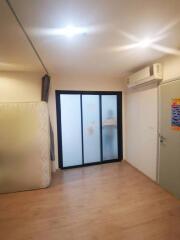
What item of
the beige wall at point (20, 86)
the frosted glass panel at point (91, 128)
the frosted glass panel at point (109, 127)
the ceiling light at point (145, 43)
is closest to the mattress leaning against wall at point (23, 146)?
the beige wall at point (20, 86)

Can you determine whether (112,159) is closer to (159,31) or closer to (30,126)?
→ (30,126)

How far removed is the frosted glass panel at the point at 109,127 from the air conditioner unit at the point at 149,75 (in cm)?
95

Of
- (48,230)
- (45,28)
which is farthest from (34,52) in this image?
(48,230)

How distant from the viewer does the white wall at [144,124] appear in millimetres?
2716

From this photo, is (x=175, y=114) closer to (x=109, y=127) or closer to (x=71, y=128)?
(x=109, y=127)

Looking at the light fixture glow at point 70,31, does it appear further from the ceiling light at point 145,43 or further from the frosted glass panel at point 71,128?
the frosted glass panel at point 71,128

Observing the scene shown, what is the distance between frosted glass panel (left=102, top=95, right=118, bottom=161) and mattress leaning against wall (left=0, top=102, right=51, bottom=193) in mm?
1773

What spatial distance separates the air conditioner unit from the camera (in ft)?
9.00

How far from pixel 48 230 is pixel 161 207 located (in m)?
1.68

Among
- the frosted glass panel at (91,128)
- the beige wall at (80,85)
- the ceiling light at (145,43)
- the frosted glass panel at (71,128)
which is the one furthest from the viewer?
the frosted glass panel at (91,128)

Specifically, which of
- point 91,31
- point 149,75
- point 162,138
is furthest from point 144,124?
point 91,31

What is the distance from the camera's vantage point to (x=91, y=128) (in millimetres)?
4094

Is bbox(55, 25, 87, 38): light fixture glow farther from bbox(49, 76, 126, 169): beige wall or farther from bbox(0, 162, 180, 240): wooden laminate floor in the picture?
bbox(0, 162, 180, 240): wooden laminate floor

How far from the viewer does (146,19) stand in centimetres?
159
